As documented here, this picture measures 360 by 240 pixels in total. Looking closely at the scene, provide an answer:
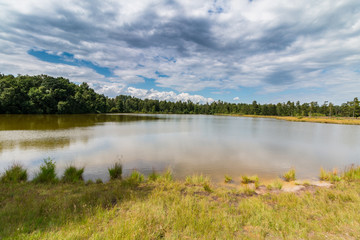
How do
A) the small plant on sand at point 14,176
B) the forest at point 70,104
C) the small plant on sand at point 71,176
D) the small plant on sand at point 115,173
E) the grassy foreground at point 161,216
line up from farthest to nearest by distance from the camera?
the forest at point 70,104 → the small plant on sand at point 115,173 → the small plant on sand at point 71,176 → the small plant on sand at point 14,176 → the grassy foreground at point 161,216

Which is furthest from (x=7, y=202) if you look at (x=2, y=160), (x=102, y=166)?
(x=2, y=160)

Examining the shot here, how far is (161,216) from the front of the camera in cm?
407

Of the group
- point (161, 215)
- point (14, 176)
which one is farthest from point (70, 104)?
point (161, 215)

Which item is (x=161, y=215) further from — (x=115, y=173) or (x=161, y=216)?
(x=115, y=173)

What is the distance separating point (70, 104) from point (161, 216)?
77.2 meters

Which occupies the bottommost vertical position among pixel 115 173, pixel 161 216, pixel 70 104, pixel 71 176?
pixel 115 173

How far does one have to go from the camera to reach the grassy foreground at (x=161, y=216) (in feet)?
11.2

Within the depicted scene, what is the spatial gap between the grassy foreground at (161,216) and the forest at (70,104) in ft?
213

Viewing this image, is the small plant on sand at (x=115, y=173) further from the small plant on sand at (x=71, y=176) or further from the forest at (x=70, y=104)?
Result: the forest at (x=70, y=104)

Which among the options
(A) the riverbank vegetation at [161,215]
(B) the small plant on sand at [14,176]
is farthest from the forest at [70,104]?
(A) the riverbank vegetation at [161,215]

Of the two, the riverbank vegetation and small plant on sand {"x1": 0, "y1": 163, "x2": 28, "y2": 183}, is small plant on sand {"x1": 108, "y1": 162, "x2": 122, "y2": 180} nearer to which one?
the riverbank vegetation

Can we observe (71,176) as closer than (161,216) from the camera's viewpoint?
No

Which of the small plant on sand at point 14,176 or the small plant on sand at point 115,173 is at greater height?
the small plant on sand at point 14,176

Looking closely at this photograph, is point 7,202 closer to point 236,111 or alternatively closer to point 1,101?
point 1,101
